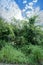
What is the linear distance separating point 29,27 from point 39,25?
36 centimetres

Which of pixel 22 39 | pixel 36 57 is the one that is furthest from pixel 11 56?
pixel 22 39

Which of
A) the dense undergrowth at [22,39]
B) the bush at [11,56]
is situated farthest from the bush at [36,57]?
the bush at [11,56]

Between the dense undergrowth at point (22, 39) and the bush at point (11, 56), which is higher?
the dense undergrowth at point (22, 39)

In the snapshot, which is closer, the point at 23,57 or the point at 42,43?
the point at 23,57

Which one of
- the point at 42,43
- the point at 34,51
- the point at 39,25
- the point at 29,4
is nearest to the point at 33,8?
the point at 29,4

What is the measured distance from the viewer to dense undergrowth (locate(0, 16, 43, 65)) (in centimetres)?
691

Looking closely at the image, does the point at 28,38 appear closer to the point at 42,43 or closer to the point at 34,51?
the point at 42,43

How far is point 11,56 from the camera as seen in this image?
21.8ft

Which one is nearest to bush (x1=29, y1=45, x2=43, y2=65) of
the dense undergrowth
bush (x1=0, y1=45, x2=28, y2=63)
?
the dense undergrowth

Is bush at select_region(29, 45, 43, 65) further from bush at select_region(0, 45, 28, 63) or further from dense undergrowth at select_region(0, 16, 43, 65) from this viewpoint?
bush at select_region(0, 45, 28, 63)

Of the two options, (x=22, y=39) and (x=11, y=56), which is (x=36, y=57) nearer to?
(x=11, y=56)

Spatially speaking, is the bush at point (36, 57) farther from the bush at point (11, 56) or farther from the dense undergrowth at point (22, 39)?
the bush at point (11, 56)

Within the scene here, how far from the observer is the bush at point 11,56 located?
259 inches

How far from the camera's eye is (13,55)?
6.71 m
